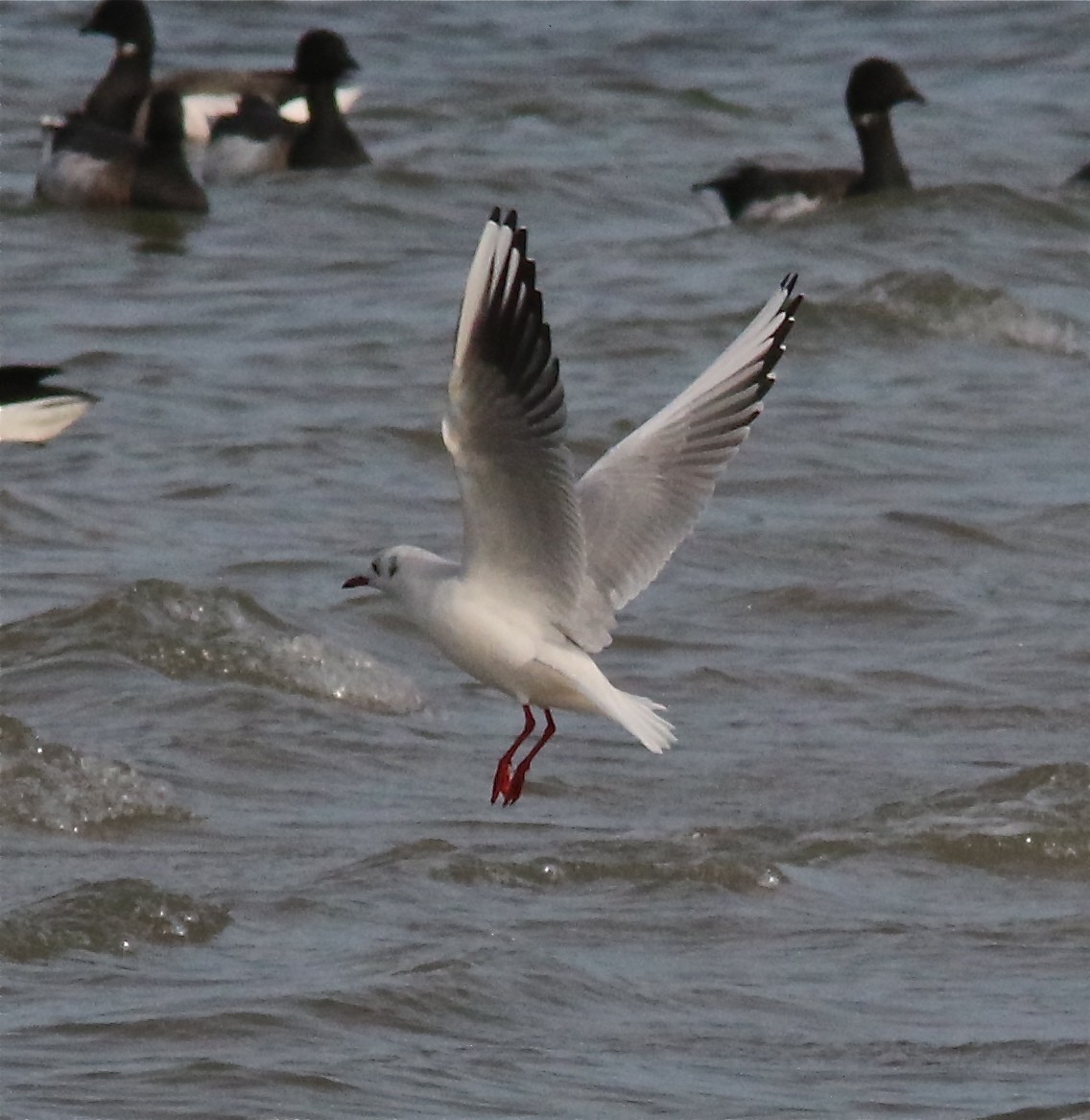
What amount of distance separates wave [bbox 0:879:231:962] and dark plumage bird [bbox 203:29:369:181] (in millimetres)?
11150

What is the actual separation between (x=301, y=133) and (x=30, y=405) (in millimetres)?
8500

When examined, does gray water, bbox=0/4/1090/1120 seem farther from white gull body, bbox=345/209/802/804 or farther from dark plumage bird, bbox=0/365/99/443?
white gull body, bbox=345/209/802/804

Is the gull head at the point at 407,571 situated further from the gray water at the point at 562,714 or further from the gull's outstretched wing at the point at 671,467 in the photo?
the gray water at the point at 562,714

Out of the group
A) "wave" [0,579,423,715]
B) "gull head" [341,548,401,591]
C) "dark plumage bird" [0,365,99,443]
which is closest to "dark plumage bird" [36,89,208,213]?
"dark plumage bird" [0,365,99,443]

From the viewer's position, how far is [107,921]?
6086mm

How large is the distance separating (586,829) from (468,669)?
118 centimetres

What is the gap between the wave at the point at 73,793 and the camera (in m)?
6.88

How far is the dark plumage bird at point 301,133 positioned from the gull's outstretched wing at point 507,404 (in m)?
11.7

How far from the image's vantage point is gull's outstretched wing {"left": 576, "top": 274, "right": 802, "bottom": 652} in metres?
6.16

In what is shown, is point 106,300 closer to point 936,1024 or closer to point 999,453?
point 999,453

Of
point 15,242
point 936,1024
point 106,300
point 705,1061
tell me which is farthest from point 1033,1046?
point 15,242

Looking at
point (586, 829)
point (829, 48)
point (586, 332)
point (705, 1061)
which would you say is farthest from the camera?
point (829, 48)

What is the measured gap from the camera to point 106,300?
1380cm

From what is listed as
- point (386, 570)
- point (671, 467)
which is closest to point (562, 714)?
point (671, 467)
